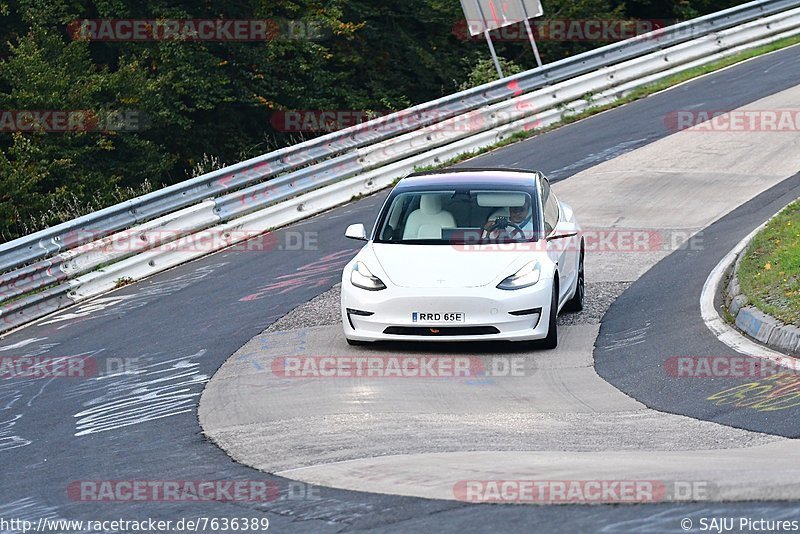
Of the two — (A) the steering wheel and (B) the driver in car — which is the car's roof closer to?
(B) the driver in car

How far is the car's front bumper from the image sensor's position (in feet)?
36.0

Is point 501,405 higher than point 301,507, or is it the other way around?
point 301,507

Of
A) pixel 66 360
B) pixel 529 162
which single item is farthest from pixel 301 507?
pixel 529 162

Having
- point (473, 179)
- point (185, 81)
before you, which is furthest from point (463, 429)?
point (185, 81)

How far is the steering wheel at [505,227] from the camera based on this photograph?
11992mm

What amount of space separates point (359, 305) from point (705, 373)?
3197 mm

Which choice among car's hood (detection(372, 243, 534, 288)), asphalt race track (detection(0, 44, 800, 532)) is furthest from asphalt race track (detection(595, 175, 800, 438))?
car's hood (detection(372, 243, 534, 288))

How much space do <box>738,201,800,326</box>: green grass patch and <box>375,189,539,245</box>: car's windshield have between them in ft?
7.34

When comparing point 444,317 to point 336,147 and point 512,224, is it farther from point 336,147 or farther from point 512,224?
point 336,147

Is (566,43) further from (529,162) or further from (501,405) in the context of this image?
(501,405)

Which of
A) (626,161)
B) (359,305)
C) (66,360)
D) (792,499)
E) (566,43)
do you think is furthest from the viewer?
(566,43)

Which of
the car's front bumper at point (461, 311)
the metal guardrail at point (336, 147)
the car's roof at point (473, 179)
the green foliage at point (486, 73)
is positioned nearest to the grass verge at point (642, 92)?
the metal guardrail at point (336, 147)

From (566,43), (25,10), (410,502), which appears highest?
(25,10)

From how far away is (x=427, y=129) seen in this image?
21.1 m
